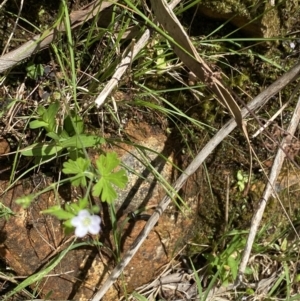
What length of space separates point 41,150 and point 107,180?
302 mm

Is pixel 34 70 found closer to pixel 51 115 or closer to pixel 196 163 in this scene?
pixel 51 115

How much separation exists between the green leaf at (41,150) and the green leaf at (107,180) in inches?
7.9

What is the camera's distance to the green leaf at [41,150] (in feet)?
5.26

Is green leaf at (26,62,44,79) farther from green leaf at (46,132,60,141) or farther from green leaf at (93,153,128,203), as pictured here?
green leaf at (93,153,128,203)

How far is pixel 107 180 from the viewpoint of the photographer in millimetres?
1464

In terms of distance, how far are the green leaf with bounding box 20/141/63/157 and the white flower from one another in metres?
0.43

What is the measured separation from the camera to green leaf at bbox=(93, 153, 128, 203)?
1441 millimetres

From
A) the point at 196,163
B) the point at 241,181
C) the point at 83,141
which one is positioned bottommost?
the point at 241,181

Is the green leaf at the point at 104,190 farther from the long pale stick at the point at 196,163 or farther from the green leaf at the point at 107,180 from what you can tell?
the long pale stick at the point at 196,163

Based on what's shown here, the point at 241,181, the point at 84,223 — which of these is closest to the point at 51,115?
the point at 84,223

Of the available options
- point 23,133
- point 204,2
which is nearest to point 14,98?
point 23,133

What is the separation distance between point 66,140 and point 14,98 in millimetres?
321

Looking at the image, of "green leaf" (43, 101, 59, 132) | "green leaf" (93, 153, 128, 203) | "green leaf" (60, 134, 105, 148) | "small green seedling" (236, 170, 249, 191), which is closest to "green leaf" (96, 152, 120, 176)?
"green leaf" (93, 153, 128, 203)

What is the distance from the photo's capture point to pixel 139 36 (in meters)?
1.69
